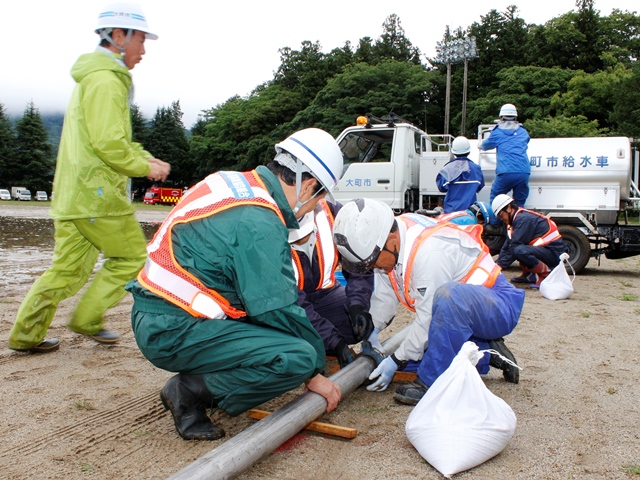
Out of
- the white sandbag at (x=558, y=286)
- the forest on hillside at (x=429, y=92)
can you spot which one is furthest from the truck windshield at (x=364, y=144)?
the forest on hillside at (x=429, y=92)

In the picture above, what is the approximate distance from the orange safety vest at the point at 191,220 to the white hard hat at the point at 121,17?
1859 millimetres

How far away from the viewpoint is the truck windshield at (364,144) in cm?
991

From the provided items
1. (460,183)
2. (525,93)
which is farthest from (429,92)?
(460,183)

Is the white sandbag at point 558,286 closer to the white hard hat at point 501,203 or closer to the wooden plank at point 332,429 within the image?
the white hard hat at point 501,203

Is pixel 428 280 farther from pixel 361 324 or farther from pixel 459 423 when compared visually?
pixel 459 423

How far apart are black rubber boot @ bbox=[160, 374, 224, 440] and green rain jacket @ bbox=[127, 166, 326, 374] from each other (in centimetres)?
13

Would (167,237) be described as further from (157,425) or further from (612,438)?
(612,438)

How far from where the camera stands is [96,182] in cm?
384

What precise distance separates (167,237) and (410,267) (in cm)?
133

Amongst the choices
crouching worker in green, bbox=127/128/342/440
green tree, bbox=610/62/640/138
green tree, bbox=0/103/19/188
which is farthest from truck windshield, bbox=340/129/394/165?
green tree, bbox=0/103/19/188

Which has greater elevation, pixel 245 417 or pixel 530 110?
pixel 530 110

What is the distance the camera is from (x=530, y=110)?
35.3m

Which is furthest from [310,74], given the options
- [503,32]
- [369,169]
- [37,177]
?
[369,169]

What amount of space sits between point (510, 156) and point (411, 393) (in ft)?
20.9
